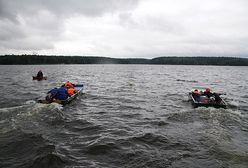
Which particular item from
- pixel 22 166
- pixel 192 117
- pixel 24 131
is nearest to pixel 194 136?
pixel 192 117

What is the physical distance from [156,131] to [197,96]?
10.0 metres

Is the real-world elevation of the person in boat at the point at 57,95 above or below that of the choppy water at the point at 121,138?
above

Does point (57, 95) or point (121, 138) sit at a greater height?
point (57, 95)

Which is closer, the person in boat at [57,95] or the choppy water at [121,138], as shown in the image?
the choppy water at [121,138]

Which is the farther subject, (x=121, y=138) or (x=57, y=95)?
(x=57, y=95)

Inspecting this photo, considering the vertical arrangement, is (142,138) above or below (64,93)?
below

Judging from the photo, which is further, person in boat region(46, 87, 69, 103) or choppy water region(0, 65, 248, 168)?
person in boat region(46, 87, 69, 103)

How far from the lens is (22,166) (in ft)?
23.1

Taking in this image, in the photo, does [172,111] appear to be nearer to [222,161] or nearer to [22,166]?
[222,161]

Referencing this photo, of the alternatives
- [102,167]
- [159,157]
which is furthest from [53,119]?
[159,157]

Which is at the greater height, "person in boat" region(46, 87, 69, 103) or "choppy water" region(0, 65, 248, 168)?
"person in boat" region(46, 87, 69, 103)

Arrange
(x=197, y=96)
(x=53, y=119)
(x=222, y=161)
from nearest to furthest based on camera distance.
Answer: (x=222, y=161) < (x=53, y=119) < (x=197, y=96)

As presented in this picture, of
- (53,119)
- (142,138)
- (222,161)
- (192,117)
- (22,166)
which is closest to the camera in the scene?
(22,166)

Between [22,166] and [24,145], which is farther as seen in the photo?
[24,145]
